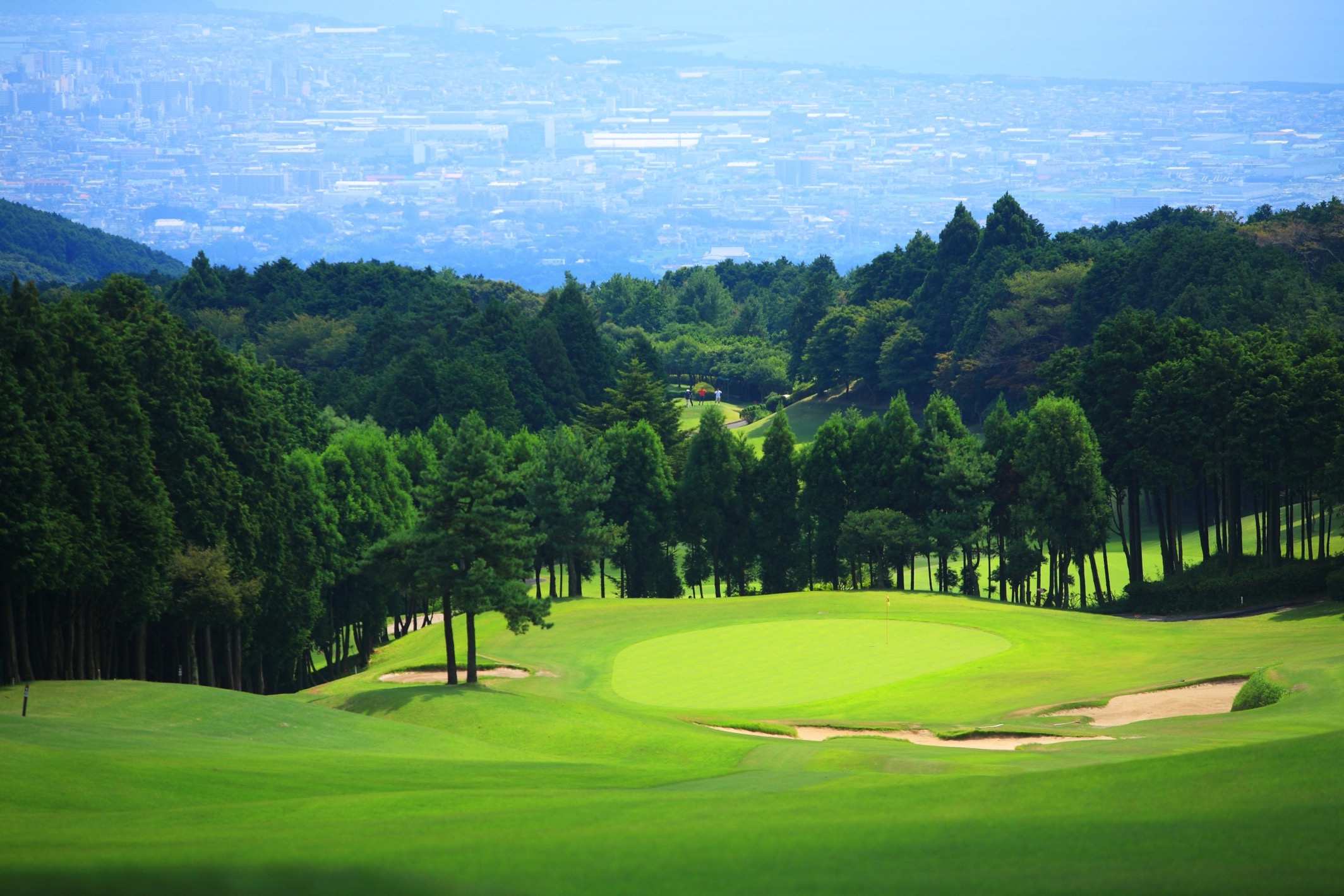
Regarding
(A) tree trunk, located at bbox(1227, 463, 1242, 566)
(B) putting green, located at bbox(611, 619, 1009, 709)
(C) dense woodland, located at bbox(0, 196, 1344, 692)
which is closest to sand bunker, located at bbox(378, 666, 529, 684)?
(C) dense woodland, located at bbox(0, 196, 1344, 692)

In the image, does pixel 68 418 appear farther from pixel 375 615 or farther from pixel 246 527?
pixel 375 615

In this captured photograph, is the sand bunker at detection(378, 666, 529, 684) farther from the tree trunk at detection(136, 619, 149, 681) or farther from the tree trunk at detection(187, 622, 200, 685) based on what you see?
the tree trunk at detection(136, 619, 149, 681)

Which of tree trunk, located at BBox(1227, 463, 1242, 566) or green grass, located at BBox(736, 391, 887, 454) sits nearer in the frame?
tree trunk, located at BBox(1227, 463, 1242, 566)

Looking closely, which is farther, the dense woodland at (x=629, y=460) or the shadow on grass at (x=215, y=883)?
the dense woodland at (x=629, y=460)

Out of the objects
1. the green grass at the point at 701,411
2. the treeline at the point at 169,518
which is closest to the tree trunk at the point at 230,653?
the treeline at the point at 169,518

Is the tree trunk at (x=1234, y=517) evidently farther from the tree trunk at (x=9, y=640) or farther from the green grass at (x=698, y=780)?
the tree trunk at (x=9, y=640)

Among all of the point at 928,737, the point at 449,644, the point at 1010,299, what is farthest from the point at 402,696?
the point at 1010,299
